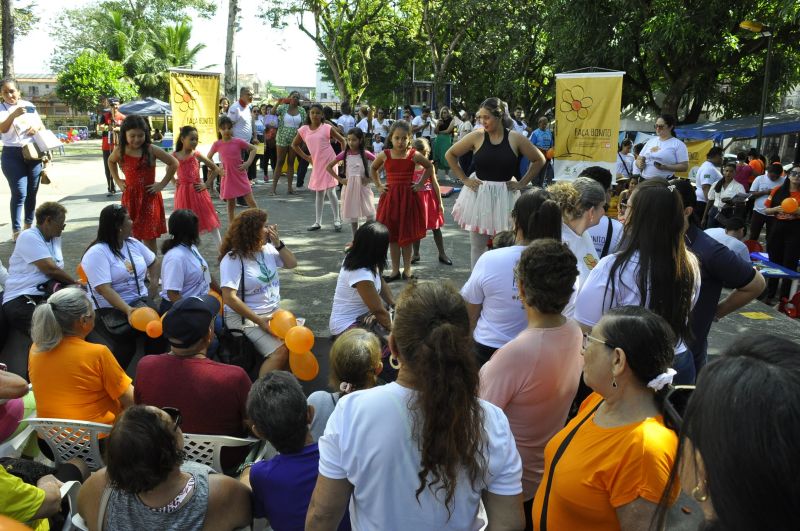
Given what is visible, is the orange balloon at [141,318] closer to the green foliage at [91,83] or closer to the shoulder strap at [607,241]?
the shoulder strap at [607,241]

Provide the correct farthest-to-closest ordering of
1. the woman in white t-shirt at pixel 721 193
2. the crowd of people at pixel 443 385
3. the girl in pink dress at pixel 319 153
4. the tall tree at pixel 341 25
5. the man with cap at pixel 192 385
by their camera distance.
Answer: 1. the tall tree at pixel 341 25
2. the woman in white t-shirt at pixel 721 193
3. the girl in pink dress at pixel 319 153
4. the man with cap at pixel 192 385
5. the crowd of people at pixel 443 385

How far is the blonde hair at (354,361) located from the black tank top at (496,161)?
3.47 meters

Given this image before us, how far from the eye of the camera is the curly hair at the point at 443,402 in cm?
166

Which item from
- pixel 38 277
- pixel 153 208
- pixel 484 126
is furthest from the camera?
pixel 153 208

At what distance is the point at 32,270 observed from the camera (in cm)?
486

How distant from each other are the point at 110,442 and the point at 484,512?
1334 millimetres

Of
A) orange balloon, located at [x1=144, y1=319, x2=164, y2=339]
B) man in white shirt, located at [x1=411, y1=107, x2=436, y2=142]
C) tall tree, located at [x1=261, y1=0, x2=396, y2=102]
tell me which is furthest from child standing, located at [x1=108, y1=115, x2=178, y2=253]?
tall tree, located at [x1=261, y1=0, x2=396, y2=102]

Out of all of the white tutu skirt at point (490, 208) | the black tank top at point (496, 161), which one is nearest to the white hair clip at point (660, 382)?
the white tutu skirt at point (490, 208)

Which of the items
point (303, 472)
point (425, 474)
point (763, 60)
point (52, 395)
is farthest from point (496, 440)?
point (763, 60)

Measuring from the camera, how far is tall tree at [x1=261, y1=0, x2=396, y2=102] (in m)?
29.0

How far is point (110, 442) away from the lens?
2.24 metres

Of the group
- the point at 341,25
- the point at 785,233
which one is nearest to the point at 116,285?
the point at 785,233

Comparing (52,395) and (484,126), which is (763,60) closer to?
(484,126)

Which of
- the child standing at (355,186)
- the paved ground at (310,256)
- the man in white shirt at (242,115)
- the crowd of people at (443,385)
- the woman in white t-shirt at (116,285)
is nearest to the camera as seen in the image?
the crowd of people at (443,385)
